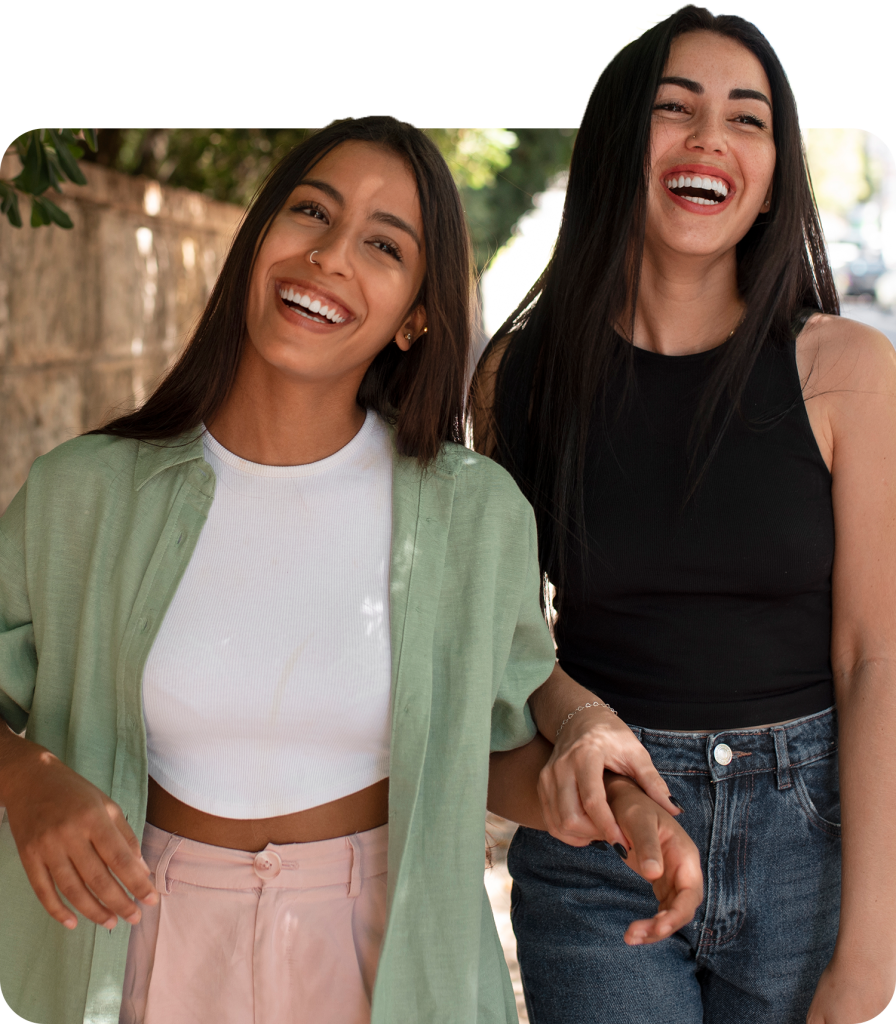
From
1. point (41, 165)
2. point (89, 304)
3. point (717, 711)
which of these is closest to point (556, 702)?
point (717, 711)

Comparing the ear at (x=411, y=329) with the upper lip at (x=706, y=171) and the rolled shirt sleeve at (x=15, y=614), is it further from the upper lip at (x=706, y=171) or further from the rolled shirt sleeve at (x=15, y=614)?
the rolled shirt sleeve at (x=15, y=614)

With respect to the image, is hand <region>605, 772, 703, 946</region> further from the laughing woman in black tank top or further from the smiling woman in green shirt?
the laughing woman in black tank top

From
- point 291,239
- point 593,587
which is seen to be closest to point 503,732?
point 593,587

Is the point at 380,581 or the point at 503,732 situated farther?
the point at 503,732

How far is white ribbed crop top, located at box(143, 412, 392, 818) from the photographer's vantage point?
1.77m

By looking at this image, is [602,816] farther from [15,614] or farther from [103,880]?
[15,614]

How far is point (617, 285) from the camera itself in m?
2.33

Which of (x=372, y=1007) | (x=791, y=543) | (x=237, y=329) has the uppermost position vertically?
(x=237, y=329)

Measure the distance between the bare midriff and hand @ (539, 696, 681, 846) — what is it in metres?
0.31

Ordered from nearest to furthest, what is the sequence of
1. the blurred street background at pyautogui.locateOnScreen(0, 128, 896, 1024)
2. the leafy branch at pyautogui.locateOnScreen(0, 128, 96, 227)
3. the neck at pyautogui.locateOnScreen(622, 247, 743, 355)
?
1. the neck at pyautogui.locateOnScreen(622, 247, 743, 355)
2. the leafy branch at pyautogui.locateOnScreen(0, 128, 96, 227)
3. the blurred street background at pyautogui.locateOnScreen(0, 128, 896, 1024)

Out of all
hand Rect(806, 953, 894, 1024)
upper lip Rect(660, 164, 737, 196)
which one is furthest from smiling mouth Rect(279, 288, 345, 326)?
hand Rect(806, 953, 894, 1024)

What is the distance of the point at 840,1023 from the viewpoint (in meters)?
2.02

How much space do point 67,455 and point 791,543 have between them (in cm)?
135

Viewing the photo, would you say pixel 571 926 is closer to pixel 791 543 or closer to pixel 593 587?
pixel 593 587
